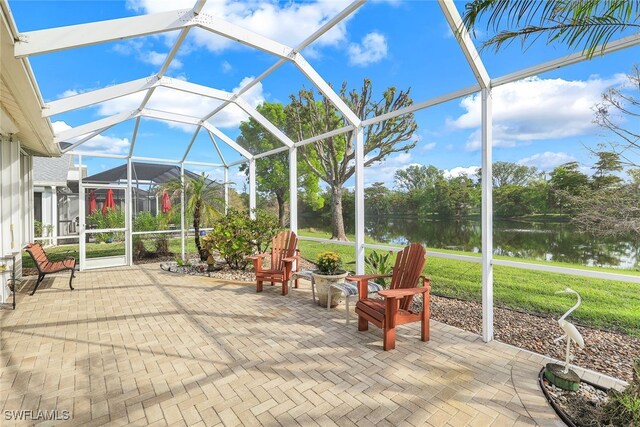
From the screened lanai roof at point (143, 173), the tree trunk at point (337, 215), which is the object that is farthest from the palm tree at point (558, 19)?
the screened lanai roof at point (143, 173)

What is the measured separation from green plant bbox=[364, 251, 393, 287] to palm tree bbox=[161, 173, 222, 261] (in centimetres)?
420

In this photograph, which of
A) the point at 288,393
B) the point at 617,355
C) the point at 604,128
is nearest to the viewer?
the point at 288,393

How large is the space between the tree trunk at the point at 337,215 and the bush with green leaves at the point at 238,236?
1.53m

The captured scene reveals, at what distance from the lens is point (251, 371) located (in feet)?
9.39

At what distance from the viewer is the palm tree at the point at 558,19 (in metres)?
2.10

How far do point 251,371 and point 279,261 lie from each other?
3.12 metres

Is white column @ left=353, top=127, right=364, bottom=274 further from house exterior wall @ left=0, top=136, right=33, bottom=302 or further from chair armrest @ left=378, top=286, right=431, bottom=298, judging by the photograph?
house exterior wall @ left=0, top=136, right=33, bottom=302

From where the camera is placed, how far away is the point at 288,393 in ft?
8.27

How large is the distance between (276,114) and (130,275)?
559cm

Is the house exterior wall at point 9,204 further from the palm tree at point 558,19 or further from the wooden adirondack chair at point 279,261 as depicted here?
the palm tree at point 558,19

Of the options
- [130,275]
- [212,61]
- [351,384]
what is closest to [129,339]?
[351,384]

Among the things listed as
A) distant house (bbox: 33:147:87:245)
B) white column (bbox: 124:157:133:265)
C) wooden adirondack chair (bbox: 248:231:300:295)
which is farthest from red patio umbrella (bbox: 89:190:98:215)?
wooden adirondack chair (bbox: 248:231:300:295)

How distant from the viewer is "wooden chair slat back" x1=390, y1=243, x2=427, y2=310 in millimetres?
3613

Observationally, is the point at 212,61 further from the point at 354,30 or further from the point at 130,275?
the point at 130,275
